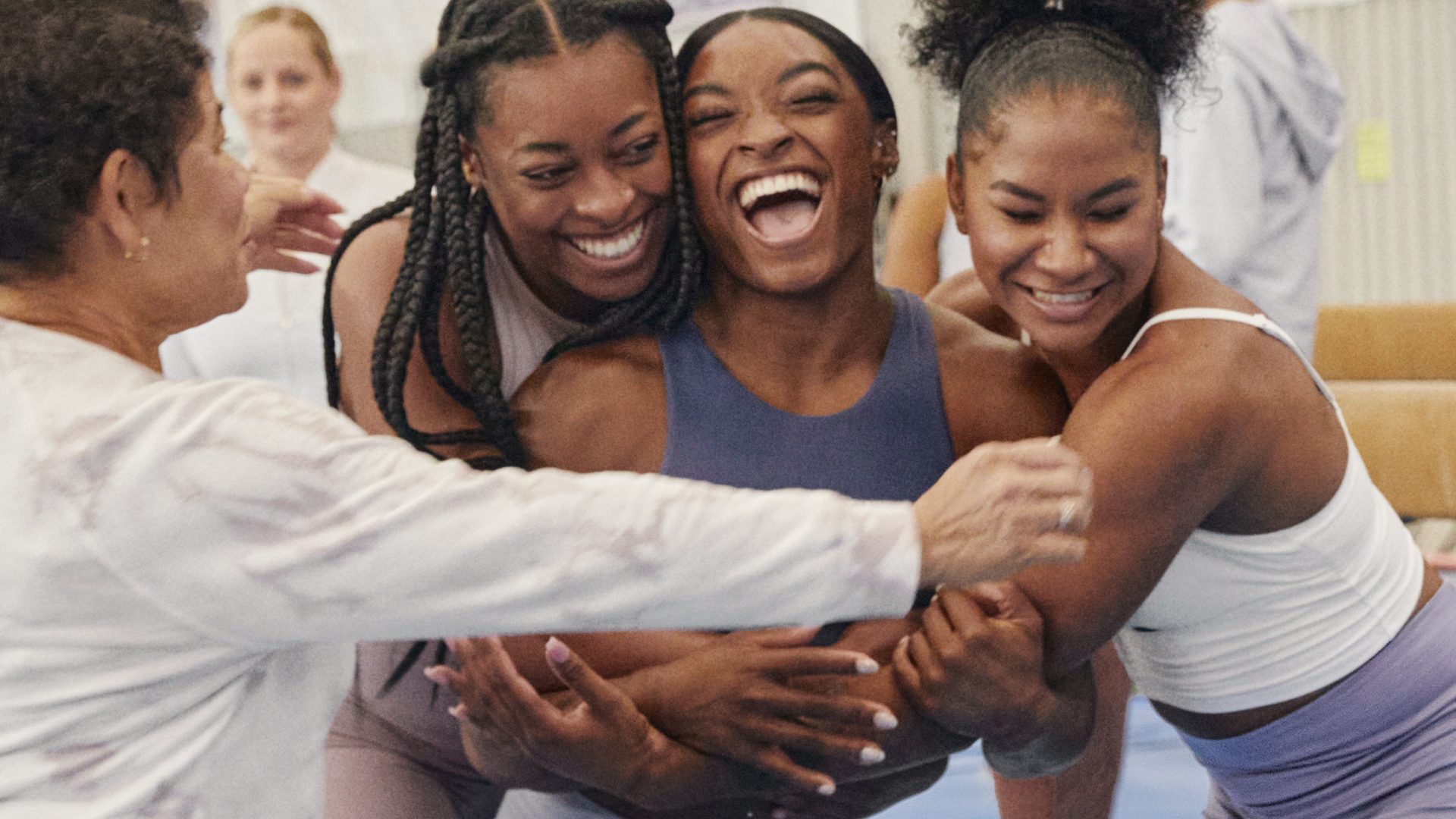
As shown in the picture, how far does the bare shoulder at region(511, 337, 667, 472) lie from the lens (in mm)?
1612

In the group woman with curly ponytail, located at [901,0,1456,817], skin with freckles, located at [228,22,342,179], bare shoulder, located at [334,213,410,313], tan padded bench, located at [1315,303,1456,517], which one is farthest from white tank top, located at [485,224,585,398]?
tan padded bench, located at [1315,303,1456,517]

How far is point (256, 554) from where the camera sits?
1089 mm

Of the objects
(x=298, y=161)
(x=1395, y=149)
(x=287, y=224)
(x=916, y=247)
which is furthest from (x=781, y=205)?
(x=1395, y=149)

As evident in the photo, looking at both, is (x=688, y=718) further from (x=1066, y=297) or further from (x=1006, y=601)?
(x=1066, y=297)

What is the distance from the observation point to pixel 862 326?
1.69 m

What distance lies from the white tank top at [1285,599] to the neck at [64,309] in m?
0.97

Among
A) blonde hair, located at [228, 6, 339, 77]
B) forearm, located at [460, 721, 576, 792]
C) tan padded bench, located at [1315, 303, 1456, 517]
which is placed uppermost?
blonde hair, located at [228, 6, 339, 77]

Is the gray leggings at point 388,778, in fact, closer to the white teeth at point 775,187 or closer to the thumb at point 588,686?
the thumb at point 588,686

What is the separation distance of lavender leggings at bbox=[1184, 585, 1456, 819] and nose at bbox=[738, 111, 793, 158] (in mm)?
801

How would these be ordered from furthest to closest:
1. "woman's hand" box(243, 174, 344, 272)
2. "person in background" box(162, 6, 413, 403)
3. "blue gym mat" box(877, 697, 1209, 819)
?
"person in background" box(162, 6, 413, 403) < "blue gym mat" box(877, 697, 1209, 819) < "woman's hand" box(243, 174, 344, 272)

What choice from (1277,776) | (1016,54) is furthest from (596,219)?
(1277,776)

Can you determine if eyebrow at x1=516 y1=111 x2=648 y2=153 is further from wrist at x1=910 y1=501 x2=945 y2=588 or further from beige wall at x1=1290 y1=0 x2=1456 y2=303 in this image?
beige wall at x1=1290 y1=0 x2=1456 y2=303

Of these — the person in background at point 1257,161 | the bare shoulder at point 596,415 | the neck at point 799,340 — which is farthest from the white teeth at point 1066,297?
the person in background at point 1257,161

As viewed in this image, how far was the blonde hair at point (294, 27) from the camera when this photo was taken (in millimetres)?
3166
